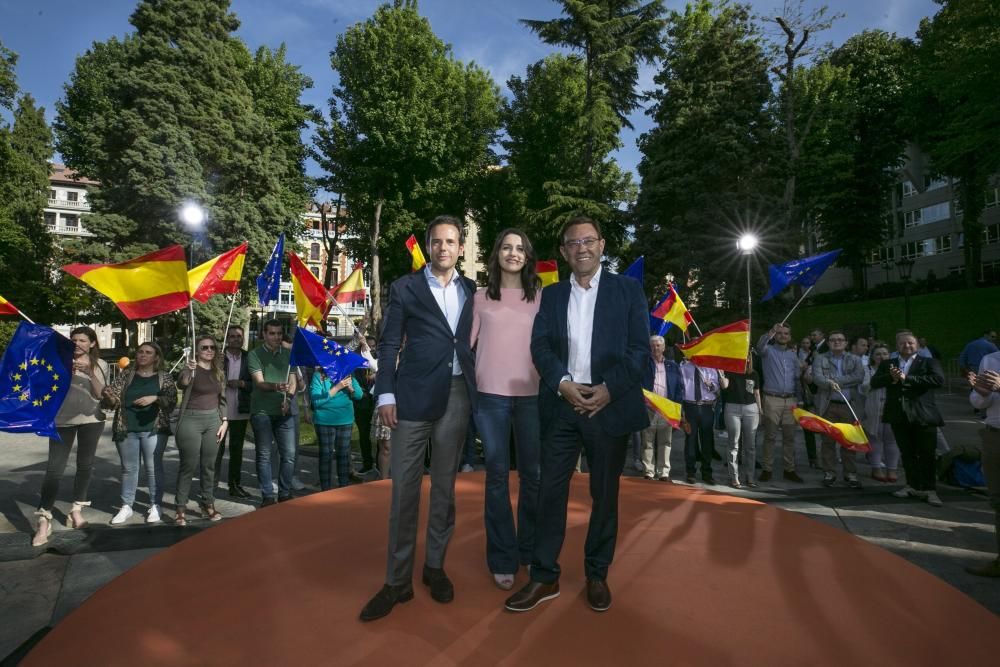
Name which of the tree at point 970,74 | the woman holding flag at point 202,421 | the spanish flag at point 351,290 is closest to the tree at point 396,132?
the spanish flag at point 351,290

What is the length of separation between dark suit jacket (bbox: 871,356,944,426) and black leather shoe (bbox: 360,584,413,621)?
678cm

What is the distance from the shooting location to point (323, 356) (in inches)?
263

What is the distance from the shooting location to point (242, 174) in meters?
25.4

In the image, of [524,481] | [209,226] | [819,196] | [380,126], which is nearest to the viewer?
[524,481]

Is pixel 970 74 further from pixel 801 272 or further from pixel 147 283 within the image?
pixel 147 283

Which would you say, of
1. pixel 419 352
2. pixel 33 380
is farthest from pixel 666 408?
pixel 33 380

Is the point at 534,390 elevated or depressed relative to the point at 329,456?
elevated

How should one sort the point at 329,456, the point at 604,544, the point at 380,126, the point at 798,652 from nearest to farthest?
the point at 798,652
the point at 604,544
the point at 329,456
the point at 380,126

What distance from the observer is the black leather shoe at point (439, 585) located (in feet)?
10.1

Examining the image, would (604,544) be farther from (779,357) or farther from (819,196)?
(819,196)

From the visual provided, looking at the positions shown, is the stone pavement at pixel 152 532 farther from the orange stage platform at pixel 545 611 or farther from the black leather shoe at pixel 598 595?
the black leather shoe at pixel 598 595

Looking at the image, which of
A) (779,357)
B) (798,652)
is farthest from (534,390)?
(779,357)

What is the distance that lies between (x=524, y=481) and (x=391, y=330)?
1188 mm

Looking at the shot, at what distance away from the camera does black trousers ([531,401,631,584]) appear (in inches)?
121
